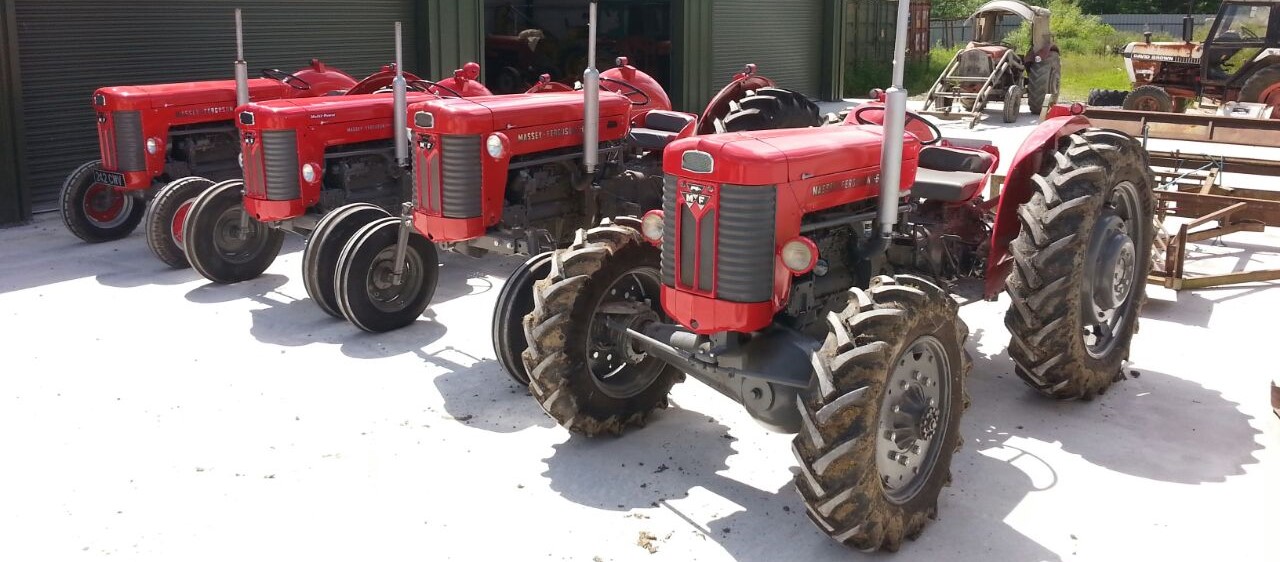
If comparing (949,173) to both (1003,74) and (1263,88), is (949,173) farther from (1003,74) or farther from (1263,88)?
(1003,74)

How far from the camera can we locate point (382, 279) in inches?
244

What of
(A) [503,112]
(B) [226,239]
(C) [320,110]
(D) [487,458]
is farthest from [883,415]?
(B) [226,239]

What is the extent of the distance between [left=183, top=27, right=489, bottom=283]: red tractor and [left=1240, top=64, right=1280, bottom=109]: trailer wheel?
1090 centimetres

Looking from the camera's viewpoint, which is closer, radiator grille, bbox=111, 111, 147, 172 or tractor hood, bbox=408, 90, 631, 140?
tractor hood, bbox=408, 90, 631, 140

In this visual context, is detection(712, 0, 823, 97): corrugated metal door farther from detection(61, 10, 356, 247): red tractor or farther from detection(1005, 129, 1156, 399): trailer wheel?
detection(1005, 129, 1156, 399): trailer wheel

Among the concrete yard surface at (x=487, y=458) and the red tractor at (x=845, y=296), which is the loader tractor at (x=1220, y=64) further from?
the red tractor at (x=845, y=296)

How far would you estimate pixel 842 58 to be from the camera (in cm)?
2053

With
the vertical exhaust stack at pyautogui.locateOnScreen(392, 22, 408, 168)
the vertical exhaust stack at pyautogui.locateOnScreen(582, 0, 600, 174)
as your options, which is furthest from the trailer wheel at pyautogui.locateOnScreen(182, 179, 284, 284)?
the vertical exhaust stack at pyautogui.locateOnScreen(582, 0, 600, 174)

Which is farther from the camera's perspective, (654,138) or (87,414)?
(654,138)

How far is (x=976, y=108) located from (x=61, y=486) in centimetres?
1402

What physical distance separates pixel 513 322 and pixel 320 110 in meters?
2.79

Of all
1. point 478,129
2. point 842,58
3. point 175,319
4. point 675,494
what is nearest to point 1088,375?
point 675,494

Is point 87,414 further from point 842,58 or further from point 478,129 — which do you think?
point 842,58

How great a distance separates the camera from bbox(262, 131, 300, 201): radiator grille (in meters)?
6.84
